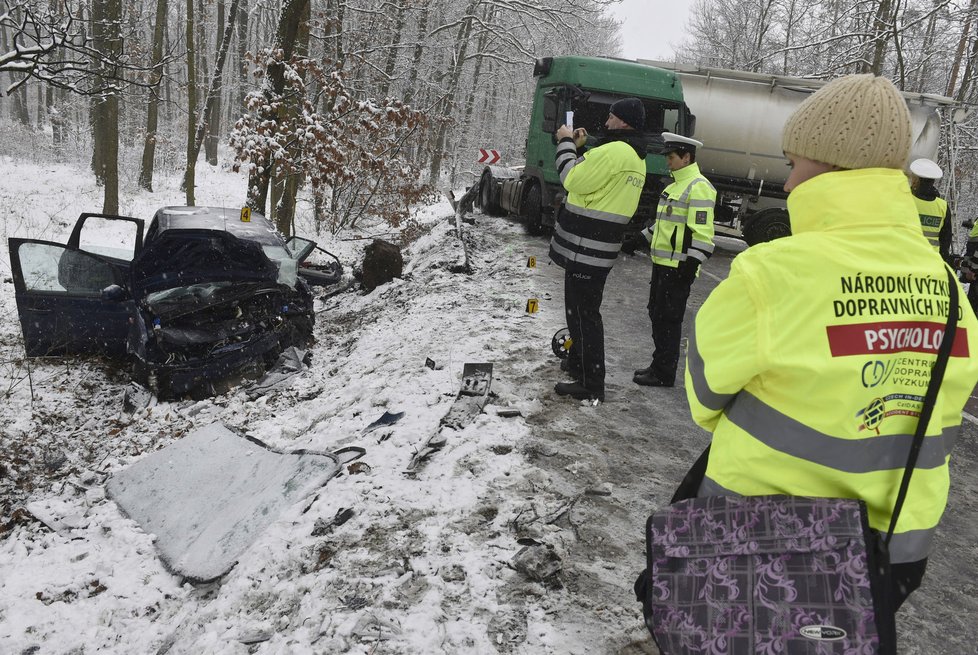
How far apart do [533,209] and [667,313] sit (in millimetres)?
7819

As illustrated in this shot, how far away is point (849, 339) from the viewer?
1479mm

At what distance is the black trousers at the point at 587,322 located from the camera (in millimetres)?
4949

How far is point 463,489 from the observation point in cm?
401

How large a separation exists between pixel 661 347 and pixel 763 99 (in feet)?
29.5

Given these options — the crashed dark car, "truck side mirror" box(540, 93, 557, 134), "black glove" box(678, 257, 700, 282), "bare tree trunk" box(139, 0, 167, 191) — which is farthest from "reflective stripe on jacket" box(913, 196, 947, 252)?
"bare tree trunk" box(139, 0, 167, 191)

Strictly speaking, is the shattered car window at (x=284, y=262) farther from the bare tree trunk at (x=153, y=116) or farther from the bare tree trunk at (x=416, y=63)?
the bare tree trunk at (x=416, y=63)

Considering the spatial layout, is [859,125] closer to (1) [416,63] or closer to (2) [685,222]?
(2) [685,222]

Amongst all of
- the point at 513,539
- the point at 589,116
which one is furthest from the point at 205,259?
the point at 589,116

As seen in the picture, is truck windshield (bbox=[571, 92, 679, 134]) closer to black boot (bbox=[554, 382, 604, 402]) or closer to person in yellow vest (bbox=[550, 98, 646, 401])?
person in yellow vest (bbox=[550, 98, 646, 401])

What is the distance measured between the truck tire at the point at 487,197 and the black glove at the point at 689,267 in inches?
420

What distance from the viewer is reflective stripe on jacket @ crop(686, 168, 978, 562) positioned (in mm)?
1479

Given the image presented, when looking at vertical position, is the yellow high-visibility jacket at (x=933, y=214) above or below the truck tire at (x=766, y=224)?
above

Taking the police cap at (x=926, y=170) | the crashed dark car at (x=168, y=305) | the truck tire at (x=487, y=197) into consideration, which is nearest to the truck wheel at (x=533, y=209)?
the truck tire at (x=487, y=197)

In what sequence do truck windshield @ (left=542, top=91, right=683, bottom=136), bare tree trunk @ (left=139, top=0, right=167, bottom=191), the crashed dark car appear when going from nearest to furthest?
the crashed dark car < truck windshield @ (left=542, top=91, right=683, bottom=136) < bare tree trunk @ (left=139, top=0, right=167, bottom=191)
